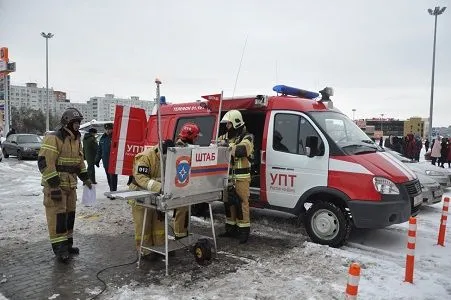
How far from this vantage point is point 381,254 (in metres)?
6.22

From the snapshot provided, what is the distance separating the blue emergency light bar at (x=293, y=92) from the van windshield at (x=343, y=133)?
2.49 ft

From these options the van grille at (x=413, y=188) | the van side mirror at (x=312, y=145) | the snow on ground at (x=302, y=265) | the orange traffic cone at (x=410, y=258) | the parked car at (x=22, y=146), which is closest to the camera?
the snow on ground at (x=302, y=265)

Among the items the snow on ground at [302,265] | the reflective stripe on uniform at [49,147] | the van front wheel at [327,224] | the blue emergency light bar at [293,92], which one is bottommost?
the snow on ground at [302,265]

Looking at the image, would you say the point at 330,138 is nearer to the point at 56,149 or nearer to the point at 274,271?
the point at 274,271

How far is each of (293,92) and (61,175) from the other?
4131 millimetres

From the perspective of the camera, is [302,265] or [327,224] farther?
[327,224]

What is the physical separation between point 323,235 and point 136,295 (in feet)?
10.3

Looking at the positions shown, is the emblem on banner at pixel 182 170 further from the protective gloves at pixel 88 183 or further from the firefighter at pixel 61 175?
the protective gloves at pixel 88 183

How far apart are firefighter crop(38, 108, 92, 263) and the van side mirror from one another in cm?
337

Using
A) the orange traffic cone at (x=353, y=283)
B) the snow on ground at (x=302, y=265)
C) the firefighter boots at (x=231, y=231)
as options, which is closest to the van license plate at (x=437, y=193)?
the snow on ground at (x=302, y=265)

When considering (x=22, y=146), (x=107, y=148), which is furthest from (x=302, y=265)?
(x=22, y=146)

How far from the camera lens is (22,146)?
71.5ft

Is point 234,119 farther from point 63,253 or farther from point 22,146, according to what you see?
point 22,146

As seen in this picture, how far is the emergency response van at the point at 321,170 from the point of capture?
6070 millimetres
